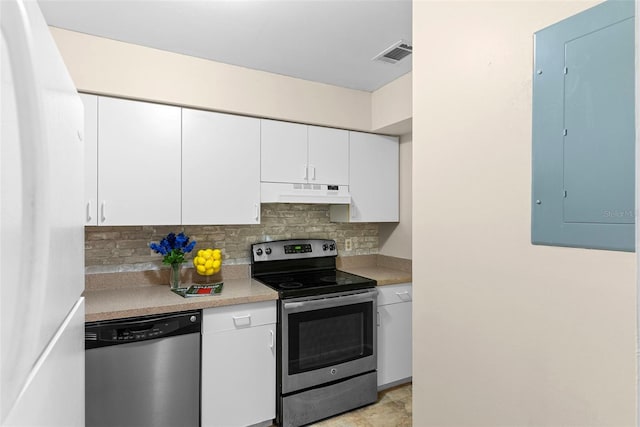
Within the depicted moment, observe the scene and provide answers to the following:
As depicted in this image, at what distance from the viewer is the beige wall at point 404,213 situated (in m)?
3.23

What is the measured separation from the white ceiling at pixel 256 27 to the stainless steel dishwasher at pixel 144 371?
159 cm

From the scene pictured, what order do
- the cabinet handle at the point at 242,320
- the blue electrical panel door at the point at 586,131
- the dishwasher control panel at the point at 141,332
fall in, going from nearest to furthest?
the blue electrical panel door at the point at 586,131 < the dishwasher control panel at the point at 141,332 < the cabinet handle at the point at 242,320

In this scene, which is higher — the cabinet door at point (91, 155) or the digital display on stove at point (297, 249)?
the cabinet door at point (91, 155)

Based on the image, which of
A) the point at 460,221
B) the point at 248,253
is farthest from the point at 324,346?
the point at 460,221

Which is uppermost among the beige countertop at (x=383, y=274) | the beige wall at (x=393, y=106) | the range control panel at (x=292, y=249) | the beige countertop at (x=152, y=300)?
the beige wall at (x=393, y=106)

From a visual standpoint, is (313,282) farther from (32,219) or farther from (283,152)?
(32,219)

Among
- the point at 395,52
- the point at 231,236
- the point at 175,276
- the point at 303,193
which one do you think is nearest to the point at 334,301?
the point at 303,193

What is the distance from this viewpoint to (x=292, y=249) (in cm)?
308

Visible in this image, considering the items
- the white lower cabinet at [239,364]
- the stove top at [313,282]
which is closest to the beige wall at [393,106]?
the stove top at [313,282]

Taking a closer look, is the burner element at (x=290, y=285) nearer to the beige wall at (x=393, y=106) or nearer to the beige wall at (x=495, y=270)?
the beige wall at (x=495, y=270)

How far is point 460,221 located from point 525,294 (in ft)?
0.94

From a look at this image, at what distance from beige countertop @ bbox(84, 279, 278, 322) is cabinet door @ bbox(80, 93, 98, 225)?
476 millimetres

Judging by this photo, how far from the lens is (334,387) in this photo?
2.57 meters

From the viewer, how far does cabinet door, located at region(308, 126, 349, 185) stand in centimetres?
288
